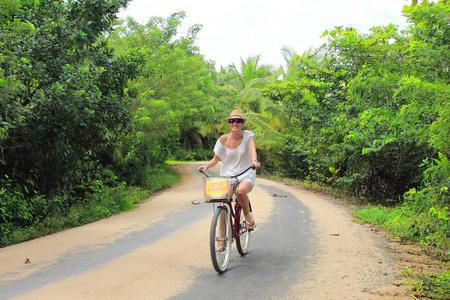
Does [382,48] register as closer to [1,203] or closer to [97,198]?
[1,203]

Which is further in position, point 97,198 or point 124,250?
point 97,198

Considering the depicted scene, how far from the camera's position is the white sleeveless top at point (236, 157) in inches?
210

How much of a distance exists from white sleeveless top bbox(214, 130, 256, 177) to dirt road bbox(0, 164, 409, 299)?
49.0 inches

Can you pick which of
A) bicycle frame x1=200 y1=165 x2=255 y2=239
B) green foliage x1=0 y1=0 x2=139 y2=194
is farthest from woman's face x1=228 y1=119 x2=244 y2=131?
green foliage x1=0 y1=0 x2=139 y2=194

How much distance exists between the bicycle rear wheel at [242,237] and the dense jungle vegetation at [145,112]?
7.77 feet

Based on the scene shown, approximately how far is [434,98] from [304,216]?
5.28m

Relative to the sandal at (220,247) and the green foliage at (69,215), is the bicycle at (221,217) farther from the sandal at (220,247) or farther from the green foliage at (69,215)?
the green foliage at (69,215)

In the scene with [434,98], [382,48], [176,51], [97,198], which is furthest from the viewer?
[176,51]

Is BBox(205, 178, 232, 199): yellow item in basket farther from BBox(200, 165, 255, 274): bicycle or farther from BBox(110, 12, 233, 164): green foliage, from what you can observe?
BBox(110, 12, 233, 164): green foliage

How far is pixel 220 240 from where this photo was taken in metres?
4.77

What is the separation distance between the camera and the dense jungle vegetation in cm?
518

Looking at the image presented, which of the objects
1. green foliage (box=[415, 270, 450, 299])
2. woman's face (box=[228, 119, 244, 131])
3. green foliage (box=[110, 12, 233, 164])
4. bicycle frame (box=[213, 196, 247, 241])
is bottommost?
green foliage (box=[415, 270, 450, 299])

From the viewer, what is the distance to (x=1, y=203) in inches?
298

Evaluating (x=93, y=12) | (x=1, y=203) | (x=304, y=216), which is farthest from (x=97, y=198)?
(x=304, y=216)
